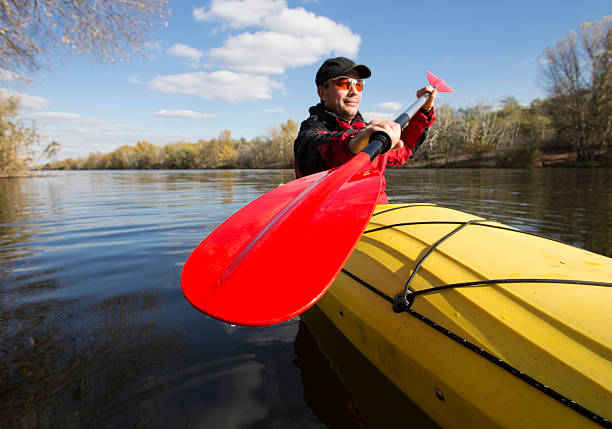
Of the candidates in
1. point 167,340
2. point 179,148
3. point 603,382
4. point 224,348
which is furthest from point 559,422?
point 179,148

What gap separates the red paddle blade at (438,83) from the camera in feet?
11.2

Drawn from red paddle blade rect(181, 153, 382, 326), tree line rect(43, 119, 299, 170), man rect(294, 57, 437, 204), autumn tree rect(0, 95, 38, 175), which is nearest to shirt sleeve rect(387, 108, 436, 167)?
man rect(294, 57, 437, 204)

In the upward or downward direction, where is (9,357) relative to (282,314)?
downward

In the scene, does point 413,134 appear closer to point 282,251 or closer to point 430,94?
point 430,94

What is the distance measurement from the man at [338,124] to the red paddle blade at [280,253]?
38 cm

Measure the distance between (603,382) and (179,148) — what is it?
86.1 metres

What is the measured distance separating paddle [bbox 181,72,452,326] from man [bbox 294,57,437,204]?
0.36m

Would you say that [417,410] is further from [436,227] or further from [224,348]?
[224,348]

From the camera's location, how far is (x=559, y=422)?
0.87 metres

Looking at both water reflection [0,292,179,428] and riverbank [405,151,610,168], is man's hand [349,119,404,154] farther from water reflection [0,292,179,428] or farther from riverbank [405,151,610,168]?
riverbank [405,151,610,168]

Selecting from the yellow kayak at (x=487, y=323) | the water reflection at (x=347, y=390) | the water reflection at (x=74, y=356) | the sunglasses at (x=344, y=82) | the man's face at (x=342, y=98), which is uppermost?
the sunglasses at (x=344, y=82)

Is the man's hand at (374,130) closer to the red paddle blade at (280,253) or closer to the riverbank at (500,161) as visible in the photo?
the red paddle blade at (280,253)

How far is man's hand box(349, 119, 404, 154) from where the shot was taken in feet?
6.30

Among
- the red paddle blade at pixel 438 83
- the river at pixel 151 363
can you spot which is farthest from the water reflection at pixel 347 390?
the red paddle blade at pixel 438 83
